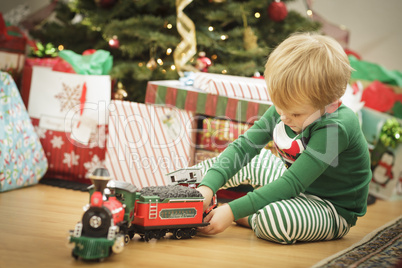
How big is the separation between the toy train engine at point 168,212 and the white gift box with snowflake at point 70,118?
0.65 m

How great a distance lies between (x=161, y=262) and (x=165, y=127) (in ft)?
2.51

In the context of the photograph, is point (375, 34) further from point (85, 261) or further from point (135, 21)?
point (85, 261)

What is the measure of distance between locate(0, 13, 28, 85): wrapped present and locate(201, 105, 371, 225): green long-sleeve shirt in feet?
3.22

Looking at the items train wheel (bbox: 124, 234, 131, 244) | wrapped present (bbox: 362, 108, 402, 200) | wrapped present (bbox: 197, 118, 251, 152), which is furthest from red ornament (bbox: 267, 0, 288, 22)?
train wheel (bbox: 124, 234, 131, 244)

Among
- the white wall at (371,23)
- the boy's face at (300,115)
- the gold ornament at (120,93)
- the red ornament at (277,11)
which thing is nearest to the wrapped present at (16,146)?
the gold ornament at (120,93)

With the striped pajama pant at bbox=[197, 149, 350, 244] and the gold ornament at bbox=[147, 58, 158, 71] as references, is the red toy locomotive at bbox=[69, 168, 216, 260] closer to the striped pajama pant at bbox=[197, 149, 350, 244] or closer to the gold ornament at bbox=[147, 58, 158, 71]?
the striped pajama pant at bbox=[197, 149, 350, 244]

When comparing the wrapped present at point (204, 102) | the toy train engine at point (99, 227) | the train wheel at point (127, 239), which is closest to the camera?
the toy train engine at point (99, 227)

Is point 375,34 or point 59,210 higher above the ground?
point 375,34

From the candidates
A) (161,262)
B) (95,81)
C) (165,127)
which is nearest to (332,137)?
(161,262)

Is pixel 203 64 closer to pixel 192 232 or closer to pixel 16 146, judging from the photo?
pixel 16 146

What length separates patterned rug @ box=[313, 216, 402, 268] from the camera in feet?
2.91

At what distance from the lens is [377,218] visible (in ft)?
4.85

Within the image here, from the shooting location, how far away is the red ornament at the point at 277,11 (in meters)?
1.98

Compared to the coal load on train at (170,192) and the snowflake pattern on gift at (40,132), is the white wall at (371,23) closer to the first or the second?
the snowflake pattern on gift at (40,132)
